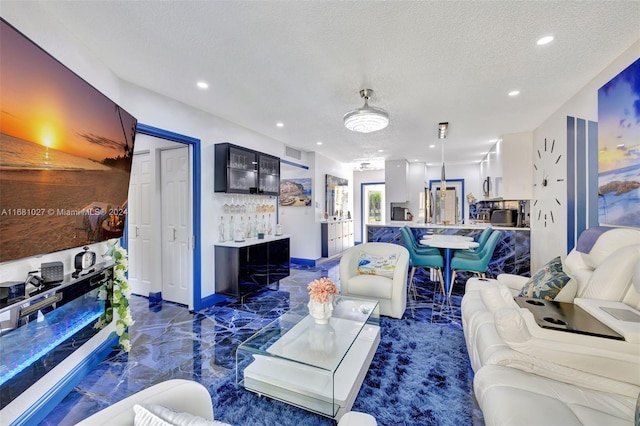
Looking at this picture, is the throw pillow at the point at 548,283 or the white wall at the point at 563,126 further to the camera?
the white wall at the point at 563,126

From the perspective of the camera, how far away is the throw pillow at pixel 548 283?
200cm

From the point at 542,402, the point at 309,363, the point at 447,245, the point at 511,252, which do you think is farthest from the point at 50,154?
the point at 511,252

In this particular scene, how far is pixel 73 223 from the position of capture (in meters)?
1.88

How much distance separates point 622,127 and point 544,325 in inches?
79.7

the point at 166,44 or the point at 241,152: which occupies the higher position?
the point at 166,44

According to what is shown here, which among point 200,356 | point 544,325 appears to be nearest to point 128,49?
point 200,356

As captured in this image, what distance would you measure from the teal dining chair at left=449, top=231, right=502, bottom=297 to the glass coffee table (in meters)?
2.22

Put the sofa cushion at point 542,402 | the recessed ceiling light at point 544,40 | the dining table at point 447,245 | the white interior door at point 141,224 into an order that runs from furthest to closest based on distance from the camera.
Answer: the white interior door at point 141,224, the dining table at point 447,245, the recessed ceiling light at point 544,40, the sofa cushion at point 542,402

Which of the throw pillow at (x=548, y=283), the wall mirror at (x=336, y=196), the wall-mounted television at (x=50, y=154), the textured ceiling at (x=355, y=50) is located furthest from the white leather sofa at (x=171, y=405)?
the wall mirror at (x=336, y=196)

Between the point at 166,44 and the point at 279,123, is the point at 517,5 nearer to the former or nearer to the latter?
the point at 166,44

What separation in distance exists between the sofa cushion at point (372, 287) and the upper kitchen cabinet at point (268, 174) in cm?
228

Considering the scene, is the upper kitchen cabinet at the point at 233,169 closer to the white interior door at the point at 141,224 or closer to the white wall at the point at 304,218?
the white interior door at the point at 141,224

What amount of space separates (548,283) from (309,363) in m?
1.94

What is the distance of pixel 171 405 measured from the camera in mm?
975
